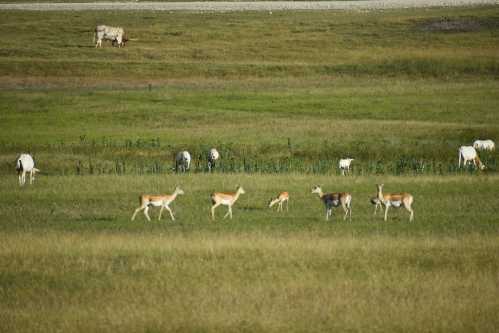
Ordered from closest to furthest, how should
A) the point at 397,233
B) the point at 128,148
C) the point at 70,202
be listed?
the point at 397,233 → the point at 70,202 → the point at 128,148

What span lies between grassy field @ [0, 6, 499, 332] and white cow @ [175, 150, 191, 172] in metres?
0.65

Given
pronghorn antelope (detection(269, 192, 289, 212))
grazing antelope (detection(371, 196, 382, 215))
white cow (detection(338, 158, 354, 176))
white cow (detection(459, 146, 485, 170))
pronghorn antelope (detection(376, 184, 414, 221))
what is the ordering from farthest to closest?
white cow (detection(459, 146, 485, 170)), white cow (detection(338, 158, 354, 176)), pronghorn antelope (detection(269, 192, 289, 212)), grazing antelope (detection(371, 196, 382, 215)), pronghorn antelope (detection(376, 184, 414, 221))

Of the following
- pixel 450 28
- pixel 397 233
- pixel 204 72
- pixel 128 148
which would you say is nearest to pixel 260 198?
pixel 397 233

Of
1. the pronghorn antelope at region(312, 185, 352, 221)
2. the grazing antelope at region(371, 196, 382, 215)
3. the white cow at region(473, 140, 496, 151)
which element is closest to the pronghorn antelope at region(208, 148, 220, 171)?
the white cow at region(473, 140, 496, 151)

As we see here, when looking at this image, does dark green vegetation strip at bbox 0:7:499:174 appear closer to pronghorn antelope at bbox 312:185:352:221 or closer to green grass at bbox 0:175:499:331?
green grass at bbox 0:175:499:331

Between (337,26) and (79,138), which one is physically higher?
(337,26)

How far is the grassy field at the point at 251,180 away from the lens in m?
18.8

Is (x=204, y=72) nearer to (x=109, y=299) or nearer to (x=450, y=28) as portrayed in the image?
(x=450, y=28)

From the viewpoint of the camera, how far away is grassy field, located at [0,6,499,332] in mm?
18828

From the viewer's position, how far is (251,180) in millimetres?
34094

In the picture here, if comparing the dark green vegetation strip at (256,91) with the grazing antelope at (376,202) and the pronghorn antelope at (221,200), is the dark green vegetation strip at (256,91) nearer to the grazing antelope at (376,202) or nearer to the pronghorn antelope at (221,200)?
the grazing antelope at (376,202)

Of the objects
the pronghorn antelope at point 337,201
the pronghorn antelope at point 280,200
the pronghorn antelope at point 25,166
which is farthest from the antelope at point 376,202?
the pronghorn antelope at point 25,166

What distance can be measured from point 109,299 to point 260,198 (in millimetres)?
12261

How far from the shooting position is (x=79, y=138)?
4422 cm
